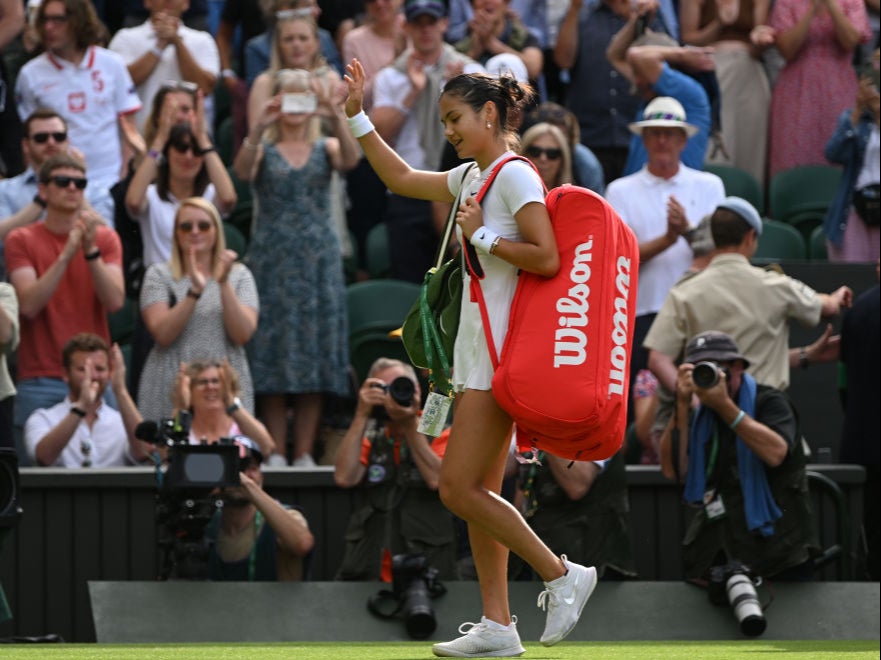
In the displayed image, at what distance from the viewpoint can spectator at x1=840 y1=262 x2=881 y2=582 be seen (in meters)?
9.05

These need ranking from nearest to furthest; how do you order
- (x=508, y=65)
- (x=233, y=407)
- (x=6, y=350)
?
(x=6, y=350) < (x=233, y=407) < (x=508, y=65)

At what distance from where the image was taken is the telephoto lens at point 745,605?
7.81 metres

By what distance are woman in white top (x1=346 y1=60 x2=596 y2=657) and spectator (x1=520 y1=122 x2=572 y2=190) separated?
4084 mm

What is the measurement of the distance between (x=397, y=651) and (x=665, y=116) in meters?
4.89

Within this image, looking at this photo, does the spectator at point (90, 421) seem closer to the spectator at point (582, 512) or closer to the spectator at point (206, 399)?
the spectator at point (206, 399)

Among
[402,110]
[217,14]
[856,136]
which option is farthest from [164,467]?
[217,14]

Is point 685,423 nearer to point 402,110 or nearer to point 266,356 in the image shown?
point 266,356

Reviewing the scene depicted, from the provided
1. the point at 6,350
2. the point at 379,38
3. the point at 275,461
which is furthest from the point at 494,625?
the point at 379,38

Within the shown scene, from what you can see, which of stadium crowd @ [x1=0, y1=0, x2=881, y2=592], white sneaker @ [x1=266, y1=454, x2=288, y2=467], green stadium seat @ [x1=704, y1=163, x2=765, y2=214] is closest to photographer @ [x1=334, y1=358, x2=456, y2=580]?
stadium crowd @ [x1=0, y1=0, x2=881, y2=592]

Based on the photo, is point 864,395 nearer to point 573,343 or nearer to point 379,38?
point 573,343

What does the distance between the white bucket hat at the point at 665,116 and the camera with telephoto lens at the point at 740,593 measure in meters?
3.24

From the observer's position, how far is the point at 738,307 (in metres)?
9.12

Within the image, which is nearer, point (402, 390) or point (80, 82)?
point (402, 390)

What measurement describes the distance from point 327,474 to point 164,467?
A: 84 cm
